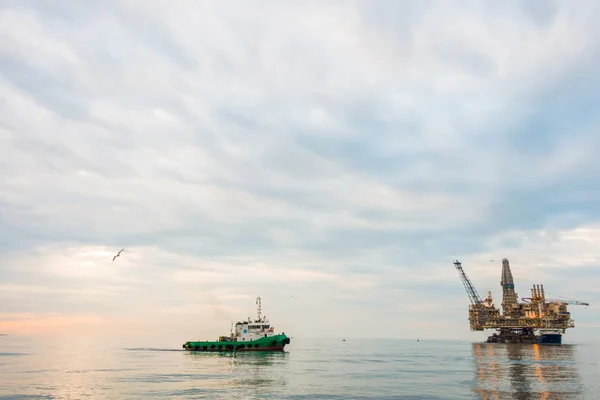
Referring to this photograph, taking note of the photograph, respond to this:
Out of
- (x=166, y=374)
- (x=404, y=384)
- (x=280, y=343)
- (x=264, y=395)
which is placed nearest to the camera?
(x=264, y=395)

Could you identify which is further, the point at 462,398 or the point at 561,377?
the point at 561,377

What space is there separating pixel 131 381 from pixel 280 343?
72.9m

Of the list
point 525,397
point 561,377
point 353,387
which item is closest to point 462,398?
point 525,397

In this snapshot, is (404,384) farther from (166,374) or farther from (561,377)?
(166,374)

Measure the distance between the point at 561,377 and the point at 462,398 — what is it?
38.4m

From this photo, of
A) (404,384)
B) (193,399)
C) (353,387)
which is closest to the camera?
(193,399)

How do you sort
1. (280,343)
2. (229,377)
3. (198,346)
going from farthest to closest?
(198,346), (280,343), (229,377)

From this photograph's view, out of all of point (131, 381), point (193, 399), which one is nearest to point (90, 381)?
point (131, 381)

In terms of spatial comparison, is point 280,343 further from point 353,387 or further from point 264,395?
point 264,395

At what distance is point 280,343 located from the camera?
146 m

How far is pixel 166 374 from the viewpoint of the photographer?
89.6 metres

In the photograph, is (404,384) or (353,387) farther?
(404,384)

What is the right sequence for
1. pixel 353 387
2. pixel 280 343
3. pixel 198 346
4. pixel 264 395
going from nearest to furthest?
pixel 264 395
pixel 353 387
pixel 280 343
pixel 198 346

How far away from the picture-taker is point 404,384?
251 ft
